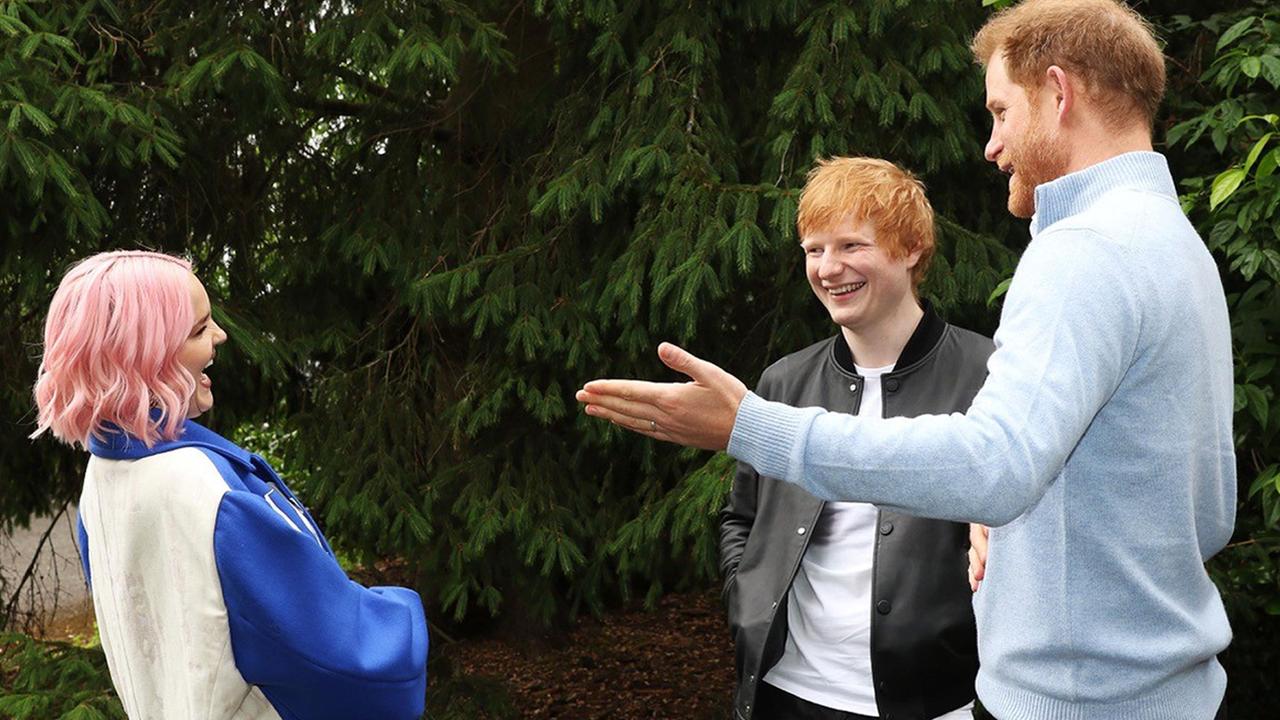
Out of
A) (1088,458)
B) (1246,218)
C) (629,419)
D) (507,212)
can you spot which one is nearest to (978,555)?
(1088,458)

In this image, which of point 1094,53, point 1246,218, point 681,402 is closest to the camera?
point 681,402

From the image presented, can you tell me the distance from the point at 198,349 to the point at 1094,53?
5.05ft

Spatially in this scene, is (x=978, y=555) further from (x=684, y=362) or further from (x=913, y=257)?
(x=913, y=257)

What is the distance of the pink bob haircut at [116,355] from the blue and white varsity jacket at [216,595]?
0.05m

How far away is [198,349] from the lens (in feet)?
7.31

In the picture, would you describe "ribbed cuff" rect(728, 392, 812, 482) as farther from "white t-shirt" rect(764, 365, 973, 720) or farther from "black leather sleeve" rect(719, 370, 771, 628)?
"black leather sleeve" rect(719, 370, 771, 628)

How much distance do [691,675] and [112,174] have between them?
421 cm

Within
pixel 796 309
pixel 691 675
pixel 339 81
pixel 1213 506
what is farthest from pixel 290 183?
pixel 1213 506

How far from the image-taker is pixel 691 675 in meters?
7.29

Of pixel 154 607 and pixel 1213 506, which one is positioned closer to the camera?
pixel 1213 506

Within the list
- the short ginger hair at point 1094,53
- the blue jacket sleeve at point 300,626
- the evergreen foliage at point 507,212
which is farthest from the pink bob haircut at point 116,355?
the evergreen foliage at point 507,212

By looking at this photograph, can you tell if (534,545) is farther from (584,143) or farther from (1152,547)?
(1152,547)

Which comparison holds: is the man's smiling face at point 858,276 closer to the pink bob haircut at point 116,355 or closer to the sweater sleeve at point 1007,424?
the sweater sleeve at point 1007,424

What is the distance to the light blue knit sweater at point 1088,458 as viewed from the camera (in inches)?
57.6
